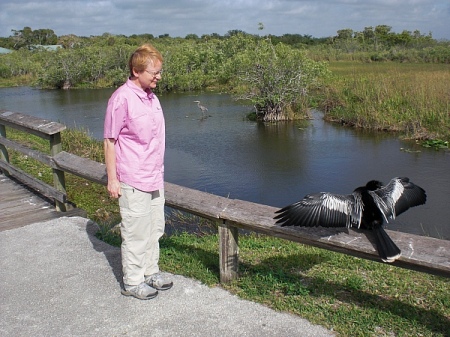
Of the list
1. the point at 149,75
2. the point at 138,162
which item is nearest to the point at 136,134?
the point at 138,162

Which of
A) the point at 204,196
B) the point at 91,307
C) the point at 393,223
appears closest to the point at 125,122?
the point at 204,196

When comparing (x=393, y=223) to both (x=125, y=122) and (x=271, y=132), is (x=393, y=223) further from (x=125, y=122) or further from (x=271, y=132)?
(x=271, y=132)

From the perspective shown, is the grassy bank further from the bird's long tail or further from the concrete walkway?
the bird's long tail

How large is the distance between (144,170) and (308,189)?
7.09 meters

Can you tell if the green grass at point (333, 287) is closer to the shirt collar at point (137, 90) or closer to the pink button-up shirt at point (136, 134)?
the pink button-up shirt at point (136, 134)

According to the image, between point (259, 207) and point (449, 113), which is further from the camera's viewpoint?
point (449, 113)

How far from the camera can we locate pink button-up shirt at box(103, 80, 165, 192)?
3.35m

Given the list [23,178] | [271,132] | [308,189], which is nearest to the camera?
[23,178]

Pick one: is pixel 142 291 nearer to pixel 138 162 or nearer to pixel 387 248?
pixel 138 162

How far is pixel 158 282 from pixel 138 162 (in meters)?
0.95

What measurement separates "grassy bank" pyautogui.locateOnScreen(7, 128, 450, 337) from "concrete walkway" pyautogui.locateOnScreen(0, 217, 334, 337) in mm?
160

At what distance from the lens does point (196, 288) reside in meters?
3.81

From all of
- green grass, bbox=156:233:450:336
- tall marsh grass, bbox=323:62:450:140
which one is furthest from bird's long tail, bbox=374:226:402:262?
tall marsh grass, bbox=323:62:450:140

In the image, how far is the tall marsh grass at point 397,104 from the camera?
14.6 meters
